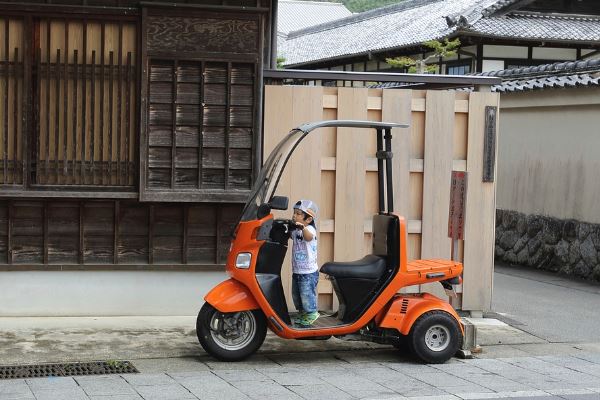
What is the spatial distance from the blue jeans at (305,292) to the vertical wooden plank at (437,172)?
2.35m

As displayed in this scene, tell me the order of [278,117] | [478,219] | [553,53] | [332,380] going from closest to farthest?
[332,380], [278,117], [478,219], [553,53]

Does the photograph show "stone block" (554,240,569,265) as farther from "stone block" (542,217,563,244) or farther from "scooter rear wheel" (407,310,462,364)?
"scooter rear wheel" (407,310,462,364)

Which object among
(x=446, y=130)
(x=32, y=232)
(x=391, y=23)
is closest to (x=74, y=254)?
(x=32, y=232)

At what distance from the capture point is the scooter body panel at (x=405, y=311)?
8508 mm

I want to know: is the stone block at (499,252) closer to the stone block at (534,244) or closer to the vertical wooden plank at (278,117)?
the stone block at (534,244)

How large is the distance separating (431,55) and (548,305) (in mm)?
15482

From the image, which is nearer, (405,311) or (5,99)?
(405,311)

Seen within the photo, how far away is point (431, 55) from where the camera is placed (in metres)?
26.8

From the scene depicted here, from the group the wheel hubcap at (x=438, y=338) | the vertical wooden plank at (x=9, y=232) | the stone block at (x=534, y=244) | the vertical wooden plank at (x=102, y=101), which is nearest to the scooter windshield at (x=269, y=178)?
the wheel hubcap at (x=438, y=338)

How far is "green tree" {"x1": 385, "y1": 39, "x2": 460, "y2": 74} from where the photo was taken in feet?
82.5

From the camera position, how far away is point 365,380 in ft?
25.8

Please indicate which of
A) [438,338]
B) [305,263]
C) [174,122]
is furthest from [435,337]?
[174,122]

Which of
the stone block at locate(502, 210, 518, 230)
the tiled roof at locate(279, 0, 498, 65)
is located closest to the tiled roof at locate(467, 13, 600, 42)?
the tiled roof at locate(279, 0, 498, 65)

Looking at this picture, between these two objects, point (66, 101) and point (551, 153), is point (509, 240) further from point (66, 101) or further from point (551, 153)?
point (66, 101)
